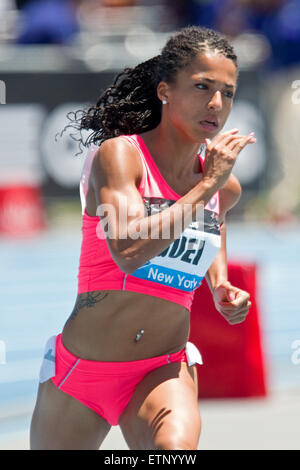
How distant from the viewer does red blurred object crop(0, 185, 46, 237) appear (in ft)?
44.9

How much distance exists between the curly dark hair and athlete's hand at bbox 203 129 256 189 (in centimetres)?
37

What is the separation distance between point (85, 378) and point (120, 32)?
12.5 m

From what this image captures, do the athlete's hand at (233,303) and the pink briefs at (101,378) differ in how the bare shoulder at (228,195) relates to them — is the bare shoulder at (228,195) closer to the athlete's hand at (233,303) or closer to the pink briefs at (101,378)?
the athlete's hand at (233,303)

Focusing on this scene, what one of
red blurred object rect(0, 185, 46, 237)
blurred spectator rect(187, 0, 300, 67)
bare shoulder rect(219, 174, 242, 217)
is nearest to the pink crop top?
bare shoulder rect(219, 174, 242, 217)

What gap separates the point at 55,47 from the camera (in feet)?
46.4

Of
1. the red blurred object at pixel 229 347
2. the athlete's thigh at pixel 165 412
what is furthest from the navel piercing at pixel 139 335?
the red blurred object at pixel 229 347

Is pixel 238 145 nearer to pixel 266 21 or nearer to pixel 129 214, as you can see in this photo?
pixel 129 214

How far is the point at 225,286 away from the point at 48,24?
11.6 meters

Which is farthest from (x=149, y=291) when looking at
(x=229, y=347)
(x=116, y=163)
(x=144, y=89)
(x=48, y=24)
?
(x=48, y=24)

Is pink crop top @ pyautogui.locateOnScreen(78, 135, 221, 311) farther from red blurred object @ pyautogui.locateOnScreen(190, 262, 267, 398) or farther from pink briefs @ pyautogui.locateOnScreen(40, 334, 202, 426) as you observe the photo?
red blurred object @ pyautogui.locateOnScreen(190, 262, 267, 398)

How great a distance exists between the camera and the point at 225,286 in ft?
12.1
